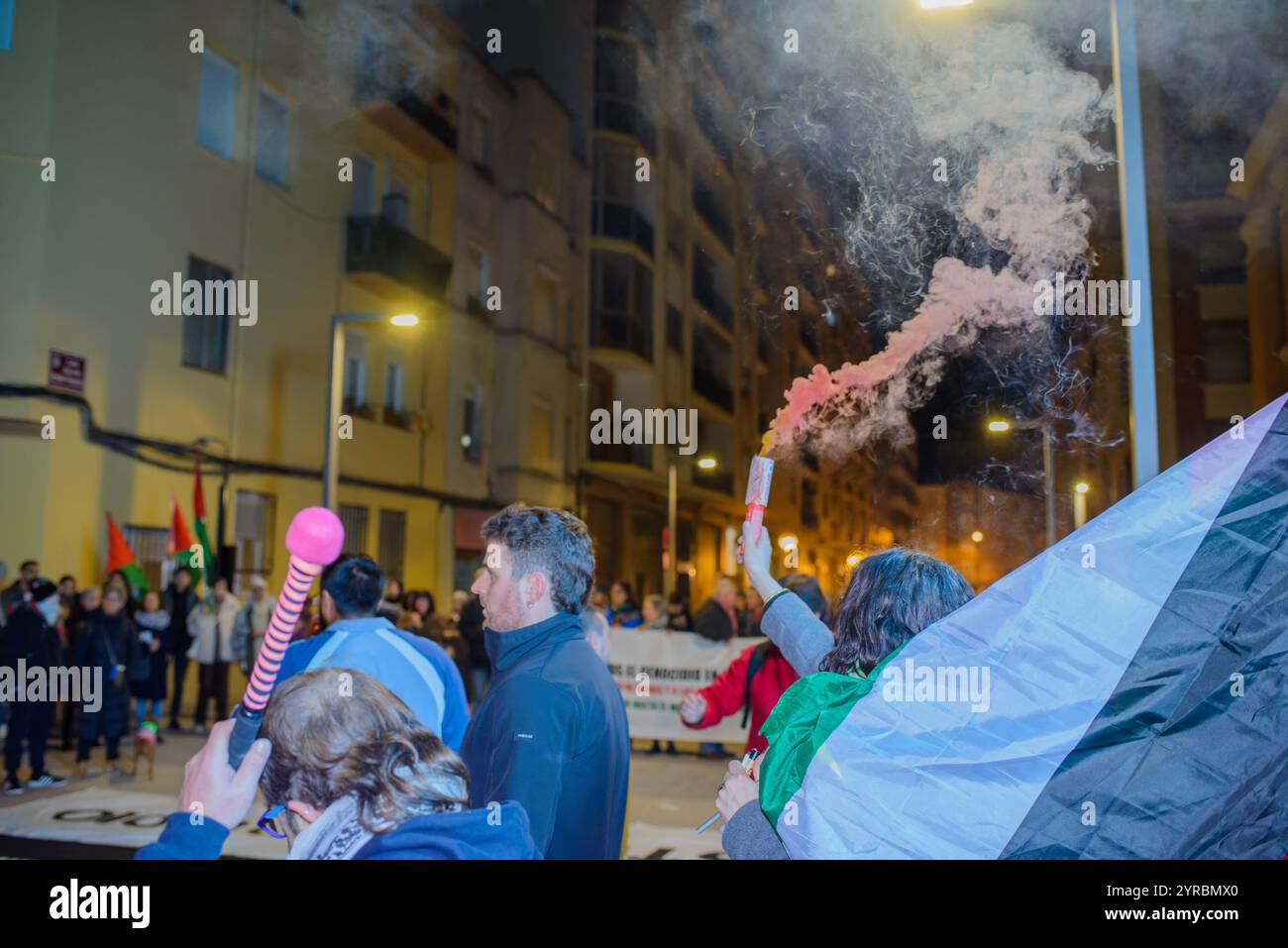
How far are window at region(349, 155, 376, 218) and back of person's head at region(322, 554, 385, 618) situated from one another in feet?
37.6

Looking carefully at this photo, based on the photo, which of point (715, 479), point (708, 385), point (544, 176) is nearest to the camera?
point (708, 385)

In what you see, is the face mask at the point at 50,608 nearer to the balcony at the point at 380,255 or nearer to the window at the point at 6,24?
the window at the point at 6,24

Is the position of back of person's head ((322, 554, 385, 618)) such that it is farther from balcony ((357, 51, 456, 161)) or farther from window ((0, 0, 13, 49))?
balcony ((357, 51, 456, 161))

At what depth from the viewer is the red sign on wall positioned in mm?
9438

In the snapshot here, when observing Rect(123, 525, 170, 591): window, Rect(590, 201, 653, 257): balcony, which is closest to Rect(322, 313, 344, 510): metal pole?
Rect(123, 525, 170, 591): window

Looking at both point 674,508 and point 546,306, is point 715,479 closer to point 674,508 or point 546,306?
point 674,508

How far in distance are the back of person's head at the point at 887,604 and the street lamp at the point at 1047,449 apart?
4.11 ft

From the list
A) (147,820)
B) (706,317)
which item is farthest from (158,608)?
(706,317)

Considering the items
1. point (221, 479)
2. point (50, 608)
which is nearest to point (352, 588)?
point (50, 608)

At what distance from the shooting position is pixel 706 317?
18078 millimetres

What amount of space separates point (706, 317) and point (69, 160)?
10710 mm

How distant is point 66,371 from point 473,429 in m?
7.25

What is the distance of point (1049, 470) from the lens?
10.3 feet
